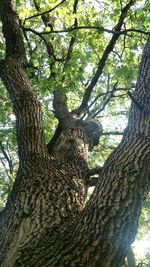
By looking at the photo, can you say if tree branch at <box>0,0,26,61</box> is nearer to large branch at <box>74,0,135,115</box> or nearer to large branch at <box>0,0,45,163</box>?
large branch at <box>0,0,45,163</box>

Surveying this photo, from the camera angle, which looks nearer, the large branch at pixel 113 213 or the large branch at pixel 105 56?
the large branch at pixel 113 213

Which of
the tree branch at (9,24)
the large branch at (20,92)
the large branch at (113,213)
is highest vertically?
Result: the tree branch at (9,24)

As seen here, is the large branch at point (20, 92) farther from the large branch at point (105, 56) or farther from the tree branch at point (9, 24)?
the large branch at point (105, 56)

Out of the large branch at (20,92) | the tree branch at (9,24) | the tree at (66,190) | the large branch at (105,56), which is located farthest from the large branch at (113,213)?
the large branch at (105,56)

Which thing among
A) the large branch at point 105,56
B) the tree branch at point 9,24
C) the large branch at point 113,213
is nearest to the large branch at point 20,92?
the tree branch at point 9,24

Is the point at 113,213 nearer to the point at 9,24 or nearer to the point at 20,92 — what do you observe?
the point at 20,92

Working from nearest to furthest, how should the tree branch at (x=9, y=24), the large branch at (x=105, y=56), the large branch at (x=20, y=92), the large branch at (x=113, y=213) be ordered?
the large branch at (x=113, y=213) < the large branch at (x=20, y=92) < the tree branch at (x=9, y=24) < the large branch at (x=105, y=56)

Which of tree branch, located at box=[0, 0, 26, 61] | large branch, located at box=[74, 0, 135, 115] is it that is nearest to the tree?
tree branch, located at box=[0, 0, 26, 61]

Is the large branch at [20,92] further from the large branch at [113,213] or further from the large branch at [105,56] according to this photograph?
the large branch at [105,56]

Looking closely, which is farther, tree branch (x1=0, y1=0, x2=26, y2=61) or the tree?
tree branch (x1=0, y1=0, x2=26, y2=61)

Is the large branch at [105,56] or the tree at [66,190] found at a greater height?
the large branch at [105,56]

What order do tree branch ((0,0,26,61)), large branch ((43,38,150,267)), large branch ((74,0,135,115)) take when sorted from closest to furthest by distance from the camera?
large branch ((43,38,150,267)), tree branch ((0,0,26,61)), large branch ((74,0,135,115))

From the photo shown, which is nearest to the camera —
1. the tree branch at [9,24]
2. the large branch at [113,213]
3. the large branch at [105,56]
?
the large branch at [113,213]

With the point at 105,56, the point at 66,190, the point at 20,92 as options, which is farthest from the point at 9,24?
the point at 66,190
